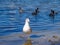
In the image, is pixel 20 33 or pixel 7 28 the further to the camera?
pixel 7 28

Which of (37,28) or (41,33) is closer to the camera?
(41,33)

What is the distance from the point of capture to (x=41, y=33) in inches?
466

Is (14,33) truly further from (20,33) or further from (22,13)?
(22,13)

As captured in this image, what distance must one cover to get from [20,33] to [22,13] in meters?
7.65

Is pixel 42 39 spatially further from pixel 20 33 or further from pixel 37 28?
pixel 37 28

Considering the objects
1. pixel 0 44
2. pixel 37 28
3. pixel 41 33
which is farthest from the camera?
pixel 37 28

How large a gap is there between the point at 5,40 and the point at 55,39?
7.84 ft

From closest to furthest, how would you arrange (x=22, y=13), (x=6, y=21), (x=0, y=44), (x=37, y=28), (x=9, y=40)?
(x=0, y=44) < (x=9, y=40) < (x=37, y=28) < (x=6, y=21) < (x=22, y=13)

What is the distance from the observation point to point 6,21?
15453 millimetres

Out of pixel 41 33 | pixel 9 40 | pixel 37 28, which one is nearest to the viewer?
pixel 9 40

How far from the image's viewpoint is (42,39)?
10.5m

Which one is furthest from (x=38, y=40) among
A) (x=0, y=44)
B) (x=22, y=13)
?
(x=22, y=13)

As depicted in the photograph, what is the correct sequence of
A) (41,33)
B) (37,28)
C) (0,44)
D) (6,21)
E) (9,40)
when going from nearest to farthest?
(0,44) < (9,40) < (41,33) < (37,28) < (6,21)

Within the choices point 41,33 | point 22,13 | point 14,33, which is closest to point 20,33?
point 14,33
